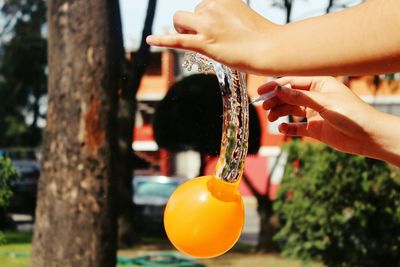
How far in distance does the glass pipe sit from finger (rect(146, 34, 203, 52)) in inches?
11.1

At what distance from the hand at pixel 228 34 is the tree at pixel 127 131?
30.1ft

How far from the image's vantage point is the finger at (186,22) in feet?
3.62

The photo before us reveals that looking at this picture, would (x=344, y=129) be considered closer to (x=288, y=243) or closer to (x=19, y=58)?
(x=288, y=243)

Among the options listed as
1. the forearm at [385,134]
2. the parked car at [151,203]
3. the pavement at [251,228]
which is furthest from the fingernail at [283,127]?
the parked car at [151,203]

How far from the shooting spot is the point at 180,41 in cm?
111

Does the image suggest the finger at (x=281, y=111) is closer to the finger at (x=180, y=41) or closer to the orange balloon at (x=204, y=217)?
the orange balloon at (x=204, y=217)

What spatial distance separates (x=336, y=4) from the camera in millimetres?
10719

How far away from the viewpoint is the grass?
10055mm

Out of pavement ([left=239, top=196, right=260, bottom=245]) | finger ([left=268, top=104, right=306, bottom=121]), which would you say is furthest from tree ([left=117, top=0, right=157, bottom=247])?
finger ([left=268, top=104, right=306, bottom=121])

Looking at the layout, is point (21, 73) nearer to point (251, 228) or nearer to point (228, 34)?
point (251, 228)

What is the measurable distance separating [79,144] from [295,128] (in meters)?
2.88

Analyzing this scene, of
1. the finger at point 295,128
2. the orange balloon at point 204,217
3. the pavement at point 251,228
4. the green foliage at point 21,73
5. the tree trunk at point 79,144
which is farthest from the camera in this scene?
the green foliage at point 21,73

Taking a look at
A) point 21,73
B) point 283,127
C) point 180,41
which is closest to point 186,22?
point 180,41

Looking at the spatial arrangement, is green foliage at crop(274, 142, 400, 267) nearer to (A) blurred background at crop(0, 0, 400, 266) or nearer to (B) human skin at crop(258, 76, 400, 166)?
(A) blurred background at crop(0, 0, 400, 266)
